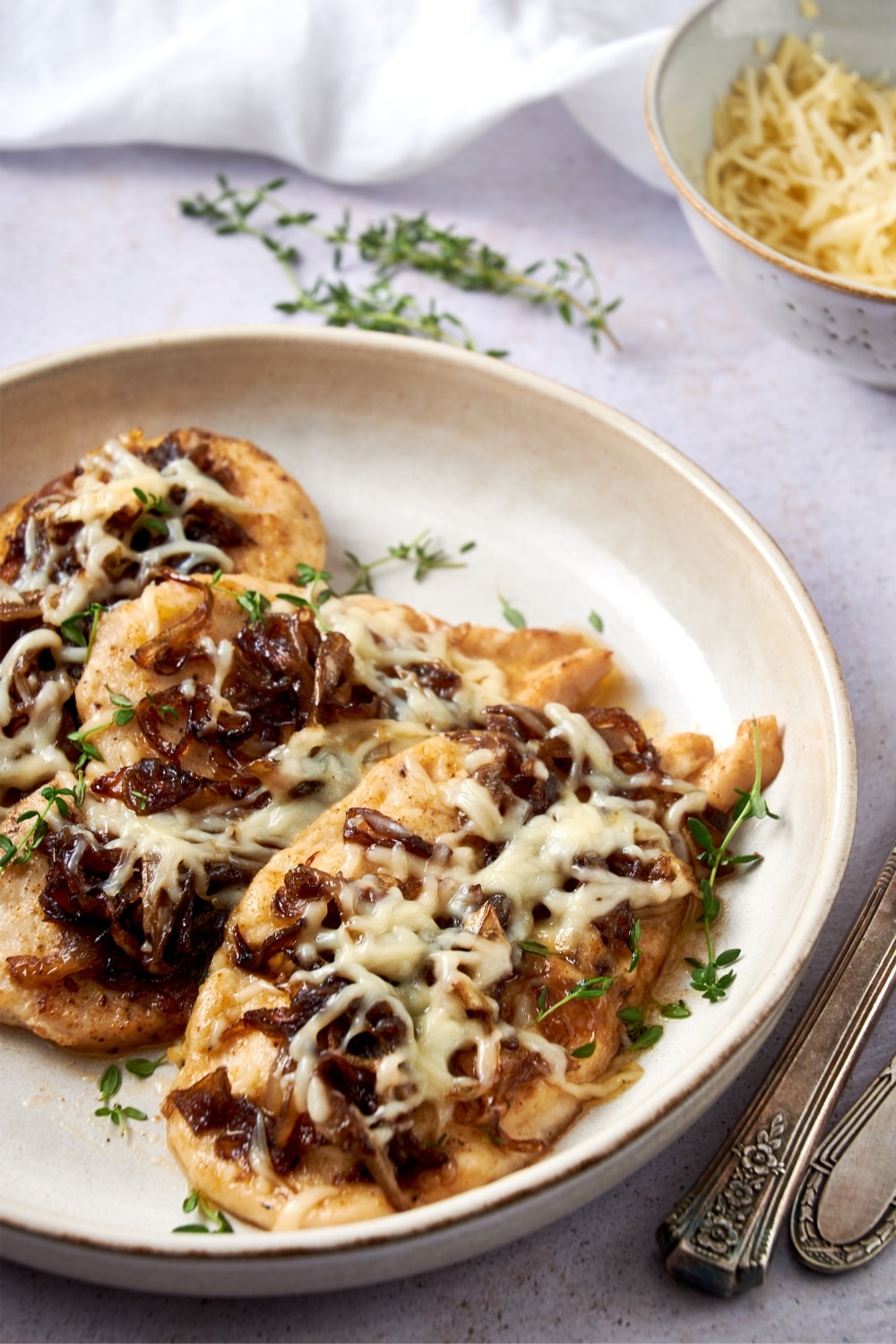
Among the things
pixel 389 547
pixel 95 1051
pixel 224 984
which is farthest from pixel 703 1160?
pixel 389 547

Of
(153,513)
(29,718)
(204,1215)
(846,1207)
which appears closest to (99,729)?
(29,718)

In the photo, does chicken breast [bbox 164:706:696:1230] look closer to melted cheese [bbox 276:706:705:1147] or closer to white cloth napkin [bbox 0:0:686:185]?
melted cheese [bbox 276:706:705:1147]

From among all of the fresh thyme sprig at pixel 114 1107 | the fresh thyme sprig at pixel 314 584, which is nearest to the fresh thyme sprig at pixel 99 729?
the fresh thyme sprig at pixel 314 584

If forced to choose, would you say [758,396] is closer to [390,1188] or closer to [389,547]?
[389,547]

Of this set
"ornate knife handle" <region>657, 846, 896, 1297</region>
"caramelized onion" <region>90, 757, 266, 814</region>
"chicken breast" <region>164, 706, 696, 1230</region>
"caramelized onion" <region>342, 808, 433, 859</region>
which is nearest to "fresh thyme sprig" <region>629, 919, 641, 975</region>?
"chicken breast" <region>164, 706, 696, 1230</region>

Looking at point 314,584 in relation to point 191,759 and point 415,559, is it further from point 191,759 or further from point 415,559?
point 191,759

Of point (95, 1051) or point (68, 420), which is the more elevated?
point (68, 420)

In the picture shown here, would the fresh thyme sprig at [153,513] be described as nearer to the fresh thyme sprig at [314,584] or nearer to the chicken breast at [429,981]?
the fresh thyme sprig at [314,584]

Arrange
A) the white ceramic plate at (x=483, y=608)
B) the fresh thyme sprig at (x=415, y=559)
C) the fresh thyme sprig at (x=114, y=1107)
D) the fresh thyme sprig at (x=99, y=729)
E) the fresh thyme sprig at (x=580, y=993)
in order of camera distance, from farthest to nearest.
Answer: the fresh thyme sprig at (x=415, y=559), the fresh thyme sprig at (x=99, y=729), the fresh thyme sprig at (x=114, y=1107), the fresh thyme sprig at (x=580, y=993), the white ceramic plate at (x=483, y=608)
